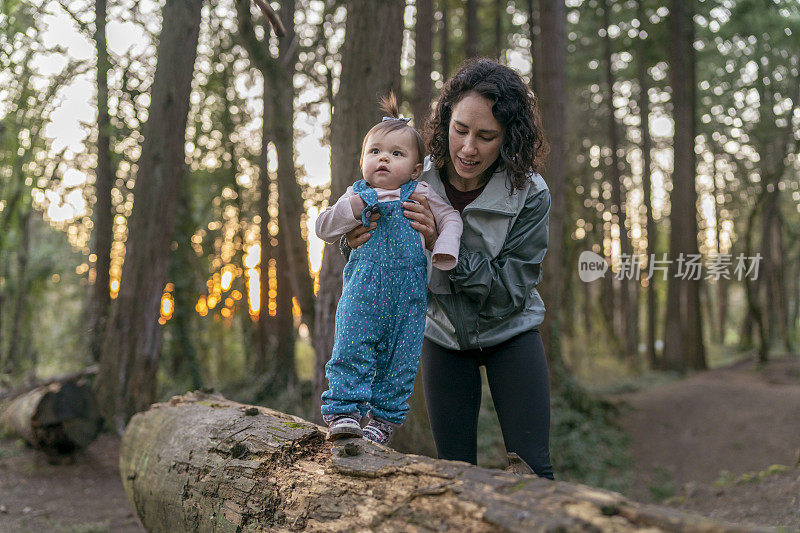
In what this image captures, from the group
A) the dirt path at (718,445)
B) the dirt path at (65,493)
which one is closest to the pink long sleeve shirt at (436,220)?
the dirt path at (65,493)

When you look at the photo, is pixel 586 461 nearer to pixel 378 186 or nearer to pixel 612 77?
pixel 378 186

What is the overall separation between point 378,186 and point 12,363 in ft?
34.2

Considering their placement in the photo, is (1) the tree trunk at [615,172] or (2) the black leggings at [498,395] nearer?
(2) the black leggings at [498,395]

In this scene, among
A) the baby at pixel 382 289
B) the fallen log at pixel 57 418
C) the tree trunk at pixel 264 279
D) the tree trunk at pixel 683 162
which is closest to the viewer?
the baby at pixel 382 289

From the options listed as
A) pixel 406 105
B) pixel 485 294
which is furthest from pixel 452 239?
pixel 406 105

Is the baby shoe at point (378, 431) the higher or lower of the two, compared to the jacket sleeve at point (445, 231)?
lower

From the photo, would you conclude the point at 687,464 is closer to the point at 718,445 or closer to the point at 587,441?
the point at 718,445

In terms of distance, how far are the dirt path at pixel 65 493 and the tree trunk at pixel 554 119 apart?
634 centimetres

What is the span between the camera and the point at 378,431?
9.86ft

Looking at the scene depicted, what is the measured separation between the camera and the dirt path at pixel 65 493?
17.7 ft

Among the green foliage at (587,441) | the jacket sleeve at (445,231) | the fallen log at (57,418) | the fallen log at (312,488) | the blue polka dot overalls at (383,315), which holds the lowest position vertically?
→ the green foliage at (587,441)

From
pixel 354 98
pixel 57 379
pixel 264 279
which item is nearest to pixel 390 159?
pixel 354 98

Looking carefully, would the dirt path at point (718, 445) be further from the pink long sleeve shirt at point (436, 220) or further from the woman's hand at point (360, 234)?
the woman's hand at point (360, 234)

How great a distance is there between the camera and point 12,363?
10945 millimetres
